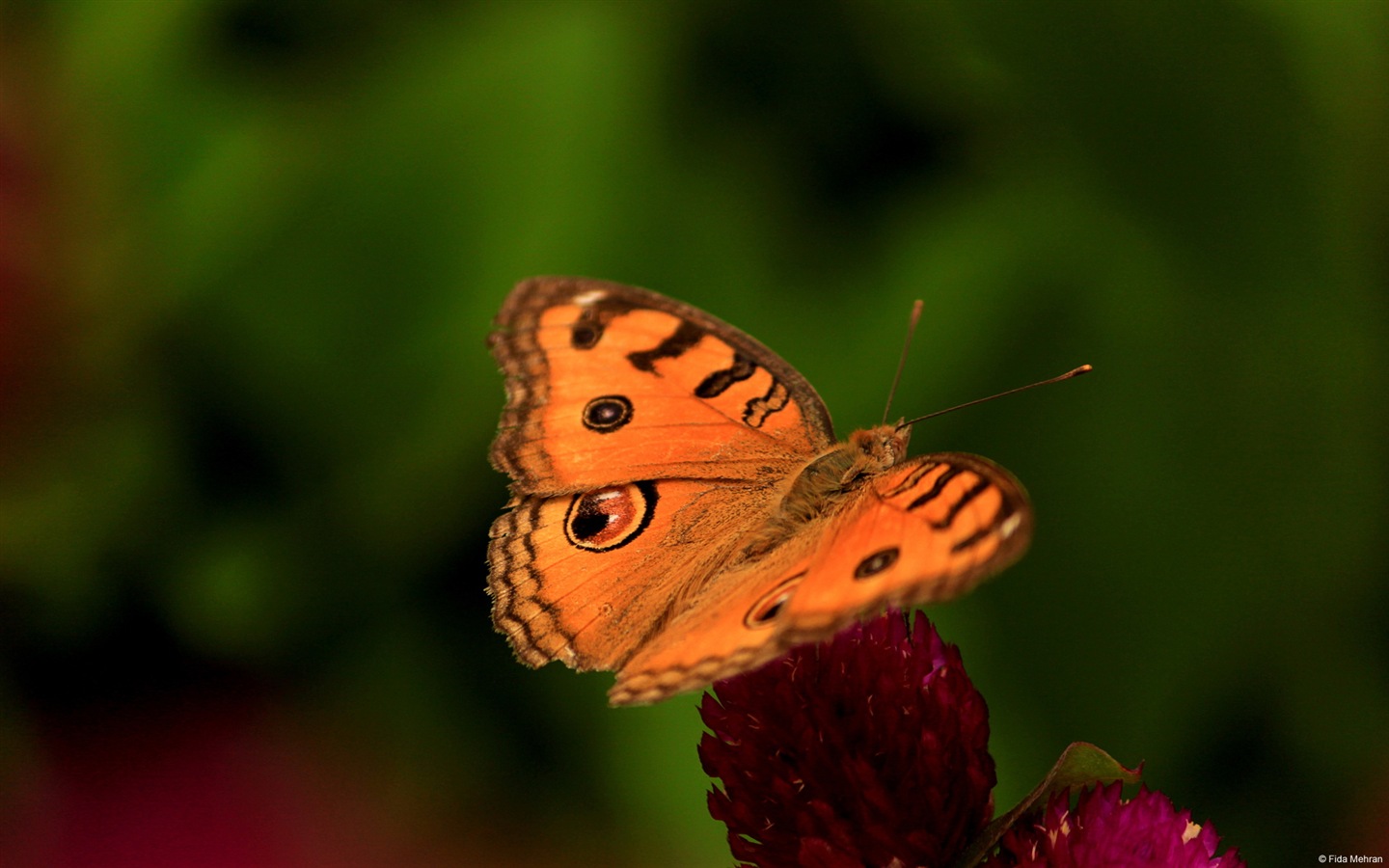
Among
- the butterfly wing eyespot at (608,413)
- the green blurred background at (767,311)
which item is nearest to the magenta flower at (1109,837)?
the butterfly wing eyespot at (608,413)

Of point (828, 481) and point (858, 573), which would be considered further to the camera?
point (828, 481)

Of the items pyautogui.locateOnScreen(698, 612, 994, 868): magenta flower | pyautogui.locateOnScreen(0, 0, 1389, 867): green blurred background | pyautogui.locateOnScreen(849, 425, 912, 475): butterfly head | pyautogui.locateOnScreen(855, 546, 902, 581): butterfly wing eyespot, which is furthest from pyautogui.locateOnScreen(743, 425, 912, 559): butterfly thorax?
pyautogui.locateOnScreen(0, 0, 1389, 867): green blurred background

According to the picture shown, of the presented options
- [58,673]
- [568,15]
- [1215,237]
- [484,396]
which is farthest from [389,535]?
[1215,237]

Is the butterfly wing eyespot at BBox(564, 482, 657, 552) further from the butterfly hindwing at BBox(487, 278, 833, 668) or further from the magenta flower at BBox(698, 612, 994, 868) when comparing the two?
the magenta flower at BBox(698, 612, 994, 868)

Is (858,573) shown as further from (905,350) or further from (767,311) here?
(767,311)

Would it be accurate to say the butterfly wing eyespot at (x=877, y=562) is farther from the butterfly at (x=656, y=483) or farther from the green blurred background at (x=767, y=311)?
the green blurred background at (x=767, y=311)

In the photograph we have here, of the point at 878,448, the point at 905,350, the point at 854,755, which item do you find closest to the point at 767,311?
the point at 905,350
